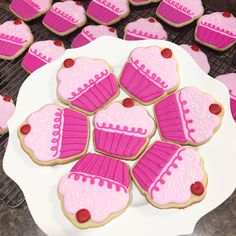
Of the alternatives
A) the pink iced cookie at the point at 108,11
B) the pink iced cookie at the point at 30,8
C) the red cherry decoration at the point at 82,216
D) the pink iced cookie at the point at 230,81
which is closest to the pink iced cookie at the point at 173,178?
the red cherry decoration at the point at 82,216

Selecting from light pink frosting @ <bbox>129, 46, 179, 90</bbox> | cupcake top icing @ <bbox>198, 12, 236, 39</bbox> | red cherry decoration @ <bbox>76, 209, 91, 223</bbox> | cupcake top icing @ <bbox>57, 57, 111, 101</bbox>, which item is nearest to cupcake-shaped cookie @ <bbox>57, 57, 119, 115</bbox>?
cupcake top icing @ <bbox>57, 57, 111, 101</bbox>

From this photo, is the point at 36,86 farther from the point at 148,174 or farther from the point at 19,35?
the point at 19,35

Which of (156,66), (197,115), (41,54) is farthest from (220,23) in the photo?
(41,54)

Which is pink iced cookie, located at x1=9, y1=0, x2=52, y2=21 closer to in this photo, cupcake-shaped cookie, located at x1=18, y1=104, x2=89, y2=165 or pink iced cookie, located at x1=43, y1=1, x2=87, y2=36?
pink iced cookie, located at x1=43, y1=1, x2=87, y2=36

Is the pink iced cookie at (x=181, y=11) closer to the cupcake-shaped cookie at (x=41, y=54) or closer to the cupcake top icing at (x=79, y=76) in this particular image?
the cupcake-shaped cookie at (x=41, y=54)

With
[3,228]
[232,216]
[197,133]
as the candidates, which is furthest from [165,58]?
[3,228]

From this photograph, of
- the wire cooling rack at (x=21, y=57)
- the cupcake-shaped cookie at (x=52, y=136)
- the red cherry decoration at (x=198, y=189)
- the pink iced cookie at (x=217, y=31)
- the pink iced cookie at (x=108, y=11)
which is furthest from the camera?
the pink iced cookie at (x=108, y=11)

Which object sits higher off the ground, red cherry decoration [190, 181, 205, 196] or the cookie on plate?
red cherry decoration [190, 181, 205, 196]
